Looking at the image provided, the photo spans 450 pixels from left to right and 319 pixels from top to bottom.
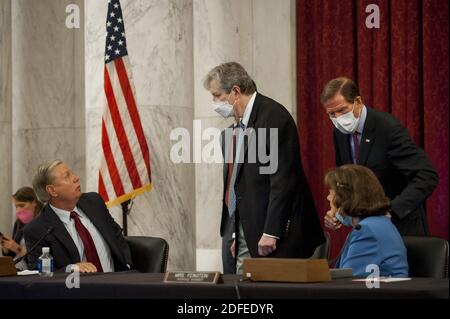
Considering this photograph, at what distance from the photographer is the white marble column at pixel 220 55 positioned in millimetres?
7402

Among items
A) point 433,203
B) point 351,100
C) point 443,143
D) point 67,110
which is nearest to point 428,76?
point 443,143

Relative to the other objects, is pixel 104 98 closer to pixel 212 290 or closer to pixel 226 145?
pixel 226 145

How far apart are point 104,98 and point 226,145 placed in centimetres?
174

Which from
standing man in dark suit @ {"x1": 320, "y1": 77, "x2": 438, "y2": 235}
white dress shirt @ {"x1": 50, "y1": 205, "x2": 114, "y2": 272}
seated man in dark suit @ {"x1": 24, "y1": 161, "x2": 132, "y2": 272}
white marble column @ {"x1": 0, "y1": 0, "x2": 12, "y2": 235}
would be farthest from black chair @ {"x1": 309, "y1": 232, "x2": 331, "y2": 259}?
white marble column @ {"x1": 0, "y1": 0, "x2": 12, "y2": 235}

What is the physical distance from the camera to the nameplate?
3.31 meters

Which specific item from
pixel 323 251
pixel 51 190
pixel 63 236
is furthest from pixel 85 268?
pixel 323 251

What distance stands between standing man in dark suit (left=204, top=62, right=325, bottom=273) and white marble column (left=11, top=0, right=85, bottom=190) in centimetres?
360

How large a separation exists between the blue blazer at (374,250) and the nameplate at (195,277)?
2.36 ft

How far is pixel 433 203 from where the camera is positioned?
21.2 ft

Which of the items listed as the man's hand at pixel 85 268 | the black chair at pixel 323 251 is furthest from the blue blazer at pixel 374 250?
the man's hand at pixel 85 268

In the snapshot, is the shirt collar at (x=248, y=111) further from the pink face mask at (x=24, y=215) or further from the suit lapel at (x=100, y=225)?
the pink face mask at (x=24, y=215)

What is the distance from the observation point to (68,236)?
4.71 m

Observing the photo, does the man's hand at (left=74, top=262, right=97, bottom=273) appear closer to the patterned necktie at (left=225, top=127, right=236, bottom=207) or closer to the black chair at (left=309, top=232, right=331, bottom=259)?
the patterned necktie at (left=225, top=127, right=236, bottom=207)

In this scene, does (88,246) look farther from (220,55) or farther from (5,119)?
(5,119)
